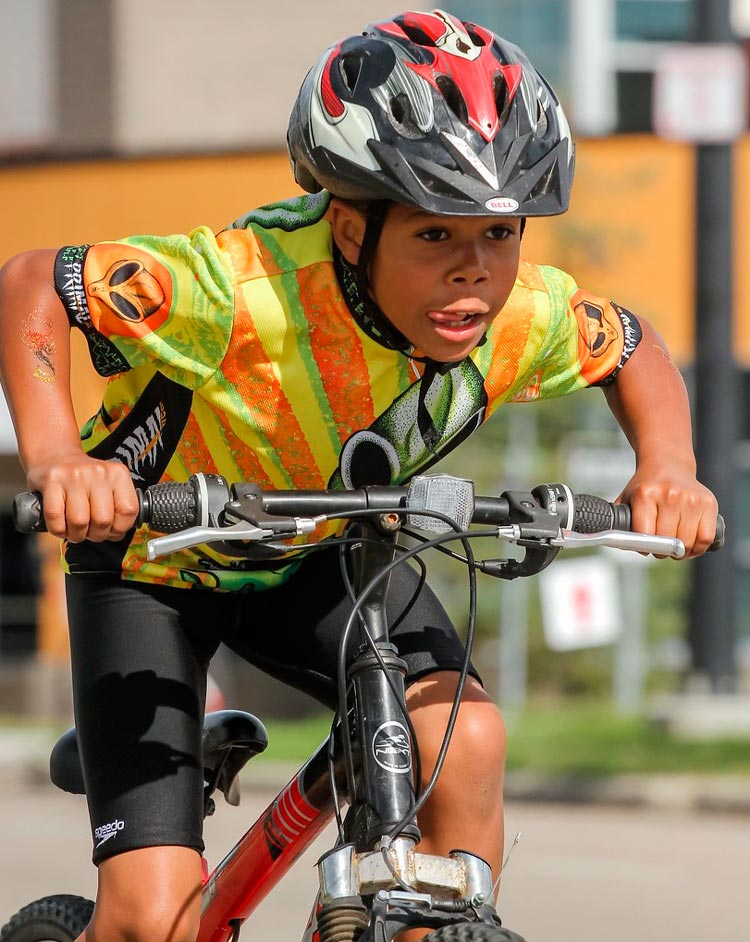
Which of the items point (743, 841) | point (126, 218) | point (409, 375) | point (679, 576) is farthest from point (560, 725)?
point (409, 375)

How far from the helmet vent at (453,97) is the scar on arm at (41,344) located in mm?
846

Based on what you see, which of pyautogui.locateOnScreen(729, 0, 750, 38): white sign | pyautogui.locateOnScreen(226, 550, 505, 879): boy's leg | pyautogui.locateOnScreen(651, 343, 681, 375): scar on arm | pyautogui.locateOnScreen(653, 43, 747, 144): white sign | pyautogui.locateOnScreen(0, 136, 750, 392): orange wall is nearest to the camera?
pyautogui.locateOnScreen(226, 550, 505, 879): boy's leg

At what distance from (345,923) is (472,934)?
0.25m

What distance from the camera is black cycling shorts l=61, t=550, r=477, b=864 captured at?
3.29 m

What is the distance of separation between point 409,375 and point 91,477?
81cm

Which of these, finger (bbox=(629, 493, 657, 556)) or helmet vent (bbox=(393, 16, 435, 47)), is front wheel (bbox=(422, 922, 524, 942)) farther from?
helmet vent (bbox=(393, 16, 435, 47))

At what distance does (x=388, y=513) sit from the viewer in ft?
9.37

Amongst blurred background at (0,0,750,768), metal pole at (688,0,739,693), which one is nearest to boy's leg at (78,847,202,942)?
metal pole at (688,0,739,693)

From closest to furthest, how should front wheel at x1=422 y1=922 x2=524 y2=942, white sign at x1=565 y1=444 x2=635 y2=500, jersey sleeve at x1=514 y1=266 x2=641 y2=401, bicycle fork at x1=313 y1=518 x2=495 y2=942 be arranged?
front wheel at x1=422 y1=922 x2=524 y2=942 → bicycle fork at x1=313 y1=518 x2=495 y2=942 → jersey sleeve at x1=514 y1=266 x2=641 y2=401 → white sign at x1=565 y1=444 x2=635 y2=500

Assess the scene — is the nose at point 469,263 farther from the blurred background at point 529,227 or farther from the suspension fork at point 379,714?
the blurred background at point 529,227

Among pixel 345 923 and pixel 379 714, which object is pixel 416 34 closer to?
pixel 379 714

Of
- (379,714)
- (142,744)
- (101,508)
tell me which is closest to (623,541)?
(379,714)

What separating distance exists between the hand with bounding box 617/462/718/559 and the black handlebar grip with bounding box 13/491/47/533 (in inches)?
41.0

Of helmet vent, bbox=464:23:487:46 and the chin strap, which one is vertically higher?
helmet vent, bbox=464:23:487:46
